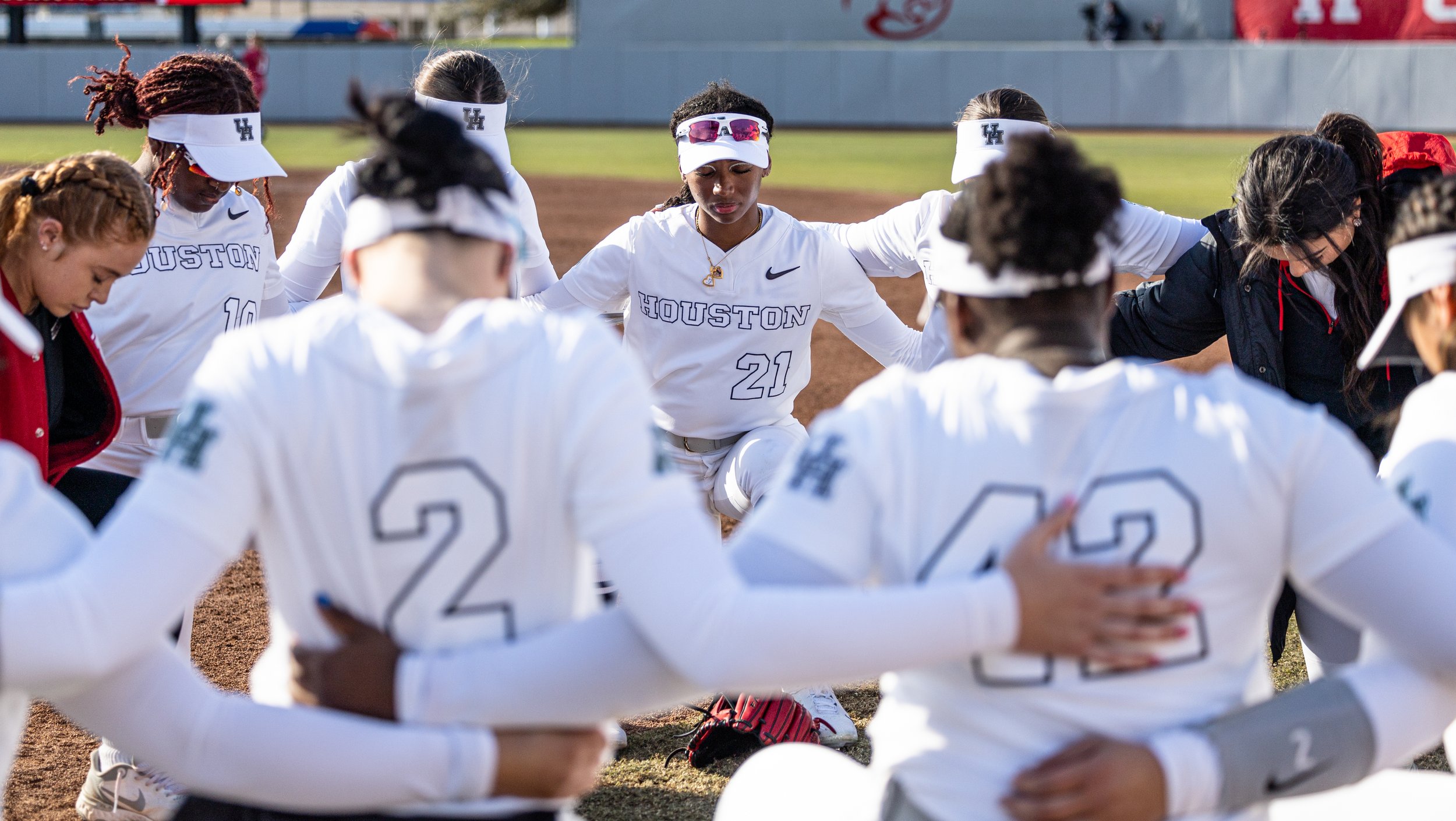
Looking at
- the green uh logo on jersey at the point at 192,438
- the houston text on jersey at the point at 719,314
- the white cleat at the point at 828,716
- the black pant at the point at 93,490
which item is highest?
the green uh logo on jersey at the point at 192,438

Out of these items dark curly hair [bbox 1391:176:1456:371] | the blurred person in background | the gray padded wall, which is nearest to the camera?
dark curly hair [bbox 1391:176:1456:371]

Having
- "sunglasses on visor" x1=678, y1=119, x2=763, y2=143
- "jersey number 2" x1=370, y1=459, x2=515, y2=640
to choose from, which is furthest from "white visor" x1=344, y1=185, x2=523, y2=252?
"sunglasses on visor" x1=678, y1=119, x2=763, y2=143

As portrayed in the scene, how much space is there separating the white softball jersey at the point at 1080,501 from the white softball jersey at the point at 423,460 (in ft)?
0.81

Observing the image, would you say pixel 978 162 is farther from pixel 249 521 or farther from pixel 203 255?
pixel 249 521

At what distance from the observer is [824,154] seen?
23.3m

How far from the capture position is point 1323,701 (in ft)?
6.07

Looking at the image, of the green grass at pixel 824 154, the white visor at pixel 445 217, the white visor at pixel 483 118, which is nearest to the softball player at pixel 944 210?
the white visor at pixel 483 118

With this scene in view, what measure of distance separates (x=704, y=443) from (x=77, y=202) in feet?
7.58

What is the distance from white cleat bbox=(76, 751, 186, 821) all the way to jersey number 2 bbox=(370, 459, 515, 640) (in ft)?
7.03

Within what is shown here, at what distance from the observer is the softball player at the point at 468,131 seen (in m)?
4.58

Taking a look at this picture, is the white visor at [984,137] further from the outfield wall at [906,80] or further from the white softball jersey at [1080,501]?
the outfield wall at [906,80]

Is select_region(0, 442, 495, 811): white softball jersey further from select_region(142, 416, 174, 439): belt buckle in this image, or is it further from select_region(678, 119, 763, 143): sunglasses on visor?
select_region(678, 119, 763, 143): sunglasses on visor

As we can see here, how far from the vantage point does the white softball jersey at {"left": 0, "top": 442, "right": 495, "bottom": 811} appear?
5.50 ft

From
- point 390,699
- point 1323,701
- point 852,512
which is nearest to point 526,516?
point 390,699
